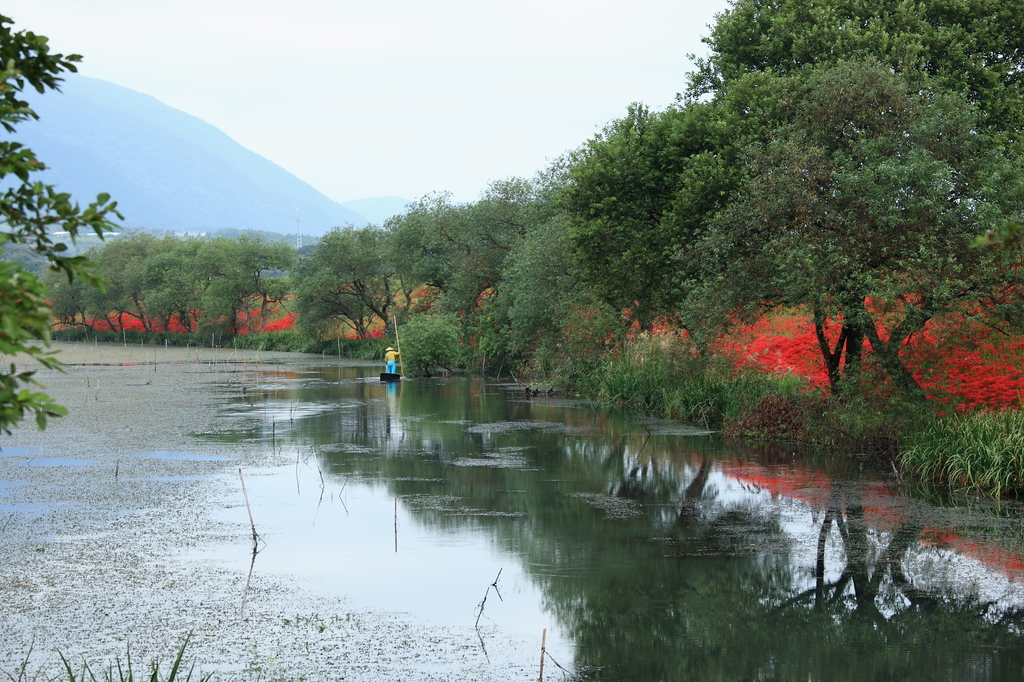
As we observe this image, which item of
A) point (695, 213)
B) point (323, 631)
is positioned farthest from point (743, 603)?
point (695, 213)

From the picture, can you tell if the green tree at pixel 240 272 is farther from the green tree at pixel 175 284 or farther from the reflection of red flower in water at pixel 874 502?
the reflection of red flower in water at pixel 874 502

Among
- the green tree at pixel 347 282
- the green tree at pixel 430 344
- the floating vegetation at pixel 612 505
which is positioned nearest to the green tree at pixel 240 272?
the green tree at pixel 347 282

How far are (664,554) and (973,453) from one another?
637 centimetres

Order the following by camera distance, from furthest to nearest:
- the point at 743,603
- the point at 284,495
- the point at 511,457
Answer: the point at 511,457, the point at 284,495, the point at 743,603

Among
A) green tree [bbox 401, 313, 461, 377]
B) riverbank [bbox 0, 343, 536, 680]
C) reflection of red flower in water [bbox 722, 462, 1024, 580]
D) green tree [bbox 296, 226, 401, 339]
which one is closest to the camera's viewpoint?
riverbank [bbox 0, 343, 536, 680]

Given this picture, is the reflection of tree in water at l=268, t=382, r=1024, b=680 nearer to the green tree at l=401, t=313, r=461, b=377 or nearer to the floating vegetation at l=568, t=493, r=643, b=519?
the floating vegetation at l=568, t=493, r=643, b=519

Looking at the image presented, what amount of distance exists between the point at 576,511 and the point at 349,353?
46.5m

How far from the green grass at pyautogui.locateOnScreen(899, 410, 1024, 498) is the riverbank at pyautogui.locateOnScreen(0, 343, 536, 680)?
915cm

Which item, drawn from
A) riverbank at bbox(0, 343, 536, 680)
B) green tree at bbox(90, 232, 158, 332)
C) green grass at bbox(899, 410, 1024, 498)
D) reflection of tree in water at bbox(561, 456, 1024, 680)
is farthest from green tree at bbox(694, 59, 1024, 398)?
green tree at bbox(90, 232, 158, 332)

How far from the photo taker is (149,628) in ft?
25.5

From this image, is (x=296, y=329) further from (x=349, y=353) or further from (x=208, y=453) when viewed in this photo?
(x=208, y=453)

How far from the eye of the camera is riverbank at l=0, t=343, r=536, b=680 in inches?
284

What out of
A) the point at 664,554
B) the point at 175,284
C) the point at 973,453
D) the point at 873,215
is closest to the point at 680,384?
the point at 873,215

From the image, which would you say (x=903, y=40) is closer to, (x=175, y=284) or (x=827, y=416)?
(x=827, y=416)
